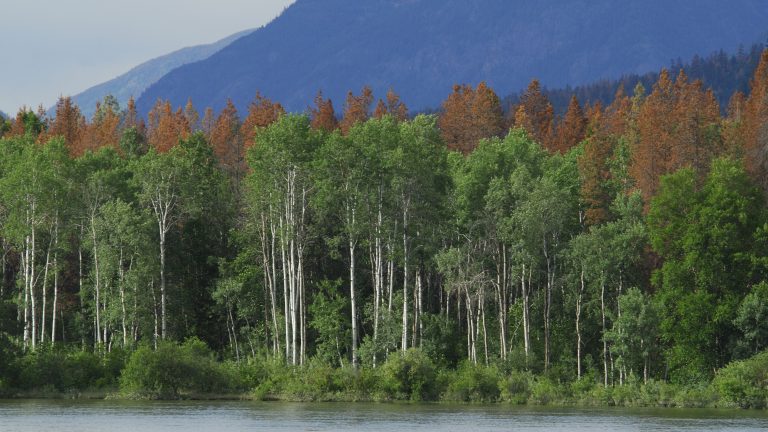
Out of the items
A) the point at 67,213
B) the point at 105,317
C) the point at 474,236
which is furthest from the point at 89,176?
the point at 474,236

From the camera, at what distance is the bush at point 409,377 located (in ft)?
216

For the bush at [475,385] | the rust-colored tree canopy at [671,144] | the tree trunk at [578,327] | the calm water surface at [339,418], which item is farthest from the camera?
the rust-colored tree canopy at [671,144]

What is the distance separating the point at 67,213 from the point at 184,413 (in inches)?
1132

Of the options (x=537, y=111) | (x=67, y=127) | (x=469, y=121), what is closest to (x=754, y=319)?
(x=469, y=121)

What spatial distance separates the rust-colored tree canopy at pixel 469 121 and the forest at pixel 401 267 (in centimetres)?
2010

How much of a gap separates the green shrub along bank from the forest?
0.46 ft

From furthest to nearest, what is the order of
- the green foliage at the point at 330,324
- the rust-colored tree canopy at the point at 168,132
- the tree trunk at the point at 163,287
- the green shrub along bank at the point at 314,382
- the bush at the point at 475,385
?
the rust-colored tree canopy at the point at 168,132 → the green foliage at the point at 330,324 → the tree trunk at the point at 163,287 → the bush at the point at 475,385 → the green shrub along bank at the point at 314,382

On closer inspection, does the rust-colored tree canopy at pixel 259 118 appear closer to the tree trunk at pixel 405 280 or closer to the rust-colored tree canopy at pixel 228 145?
the rust-colored tree canopy at pixel 228 145

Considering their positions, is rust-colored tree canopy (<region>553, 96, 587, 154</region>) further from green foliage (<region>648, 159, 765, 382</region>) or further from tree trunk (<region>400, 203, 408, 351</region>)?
tree trunk (<region>400, 203, 408, 351</region>)

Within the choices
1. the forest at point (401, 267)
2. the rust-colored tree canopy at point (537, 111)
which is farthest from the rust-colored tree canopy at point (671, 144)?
the rust-colored tree canopy at point (537, 111)

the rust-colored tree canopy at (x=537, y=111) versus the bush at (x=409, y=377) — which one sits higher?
the rust-colored tree canopy at (x=537, y=111)

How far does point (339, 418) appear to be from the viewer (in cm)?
5344

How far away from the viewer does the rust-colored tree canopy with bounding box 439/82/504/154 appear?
111312 mm

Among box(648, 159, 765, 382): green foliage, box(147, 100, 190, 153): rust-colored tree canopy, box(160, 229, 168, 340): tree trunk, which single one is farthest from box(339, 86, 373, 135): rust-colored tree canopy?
box(648, 159, 765, 382): green foliage
